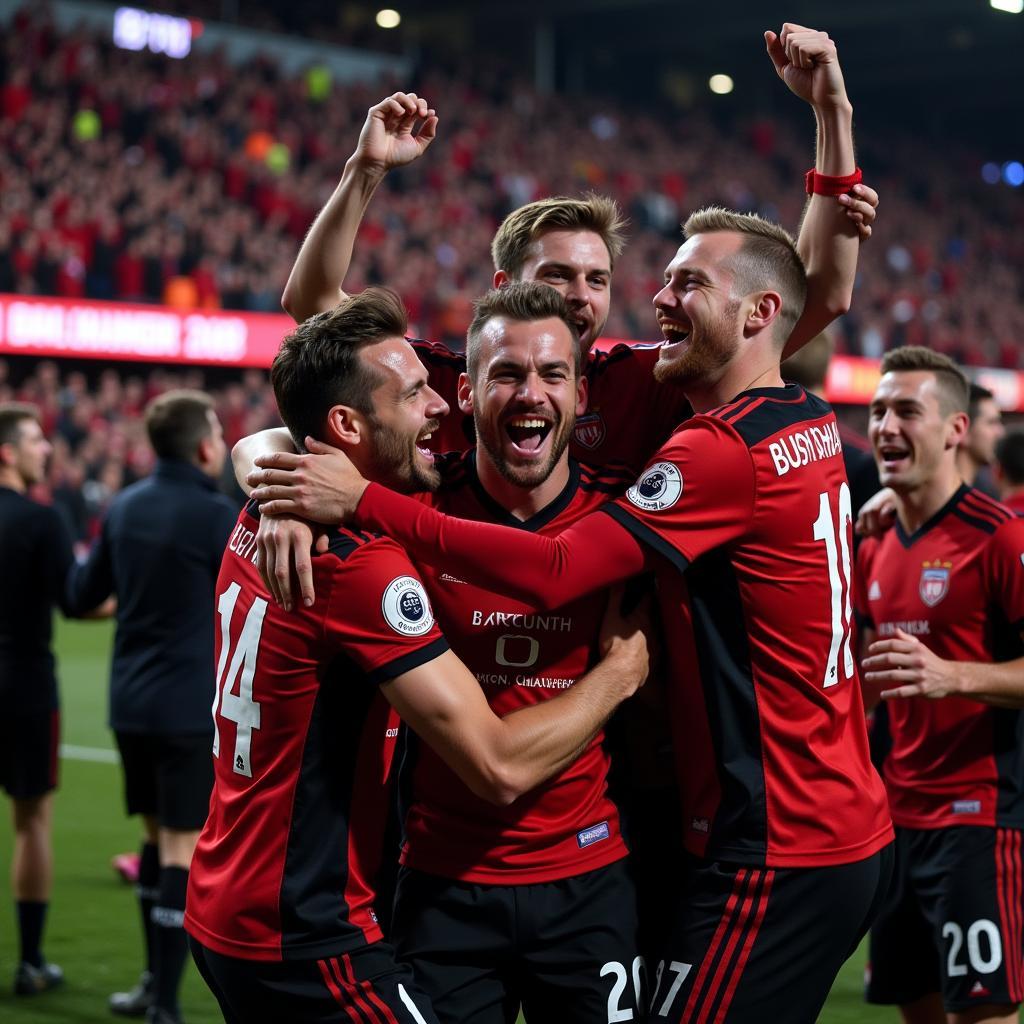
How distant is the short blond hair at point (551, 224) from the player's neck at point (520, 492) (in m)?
1.00

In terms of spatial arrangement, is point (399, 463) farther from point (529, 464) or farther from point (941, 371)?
point (941, 371)

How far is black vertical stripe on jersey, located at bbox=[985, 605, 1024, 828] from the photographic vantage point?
4578mm

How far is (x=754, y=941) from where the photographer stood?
10.8 feet

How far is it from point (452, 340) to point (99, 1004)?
17.9 m

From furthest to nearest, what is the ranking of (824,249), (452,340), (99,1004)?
1. (452,340)
2. (99,1004)
3. (824,249)

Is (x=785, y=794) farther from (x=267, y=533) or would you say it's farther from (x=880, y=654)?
(x=267, y=533)

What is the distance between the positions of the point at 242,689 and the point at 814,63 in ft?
7.06

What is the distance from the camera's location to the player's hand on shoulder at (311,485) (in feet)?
10.3

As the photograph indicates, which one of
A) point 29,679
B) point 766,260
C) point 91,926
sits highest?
point 766,260

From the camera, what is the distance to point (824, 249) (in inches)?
155

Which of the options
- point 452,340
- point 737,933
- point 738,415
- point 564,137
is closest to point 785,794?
point 737,933

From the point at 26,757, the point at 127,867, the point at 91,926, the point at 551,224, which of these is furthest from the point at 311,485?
the point at 127,867

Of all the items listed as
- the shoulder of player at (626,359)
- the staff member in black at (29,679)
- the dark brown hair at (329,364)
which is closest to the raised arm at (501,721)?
the dark brown hair at (329,364)

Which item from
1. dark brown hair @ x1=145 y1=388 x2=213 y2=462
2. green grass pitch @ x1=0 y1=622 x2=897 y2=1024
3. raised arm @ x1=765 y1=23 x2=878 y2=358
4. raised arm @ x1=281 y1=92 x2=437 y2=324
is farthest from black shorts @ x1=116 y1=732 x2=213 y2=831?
raised arm @ x1=765 y1=23 x2=878 y2=358
